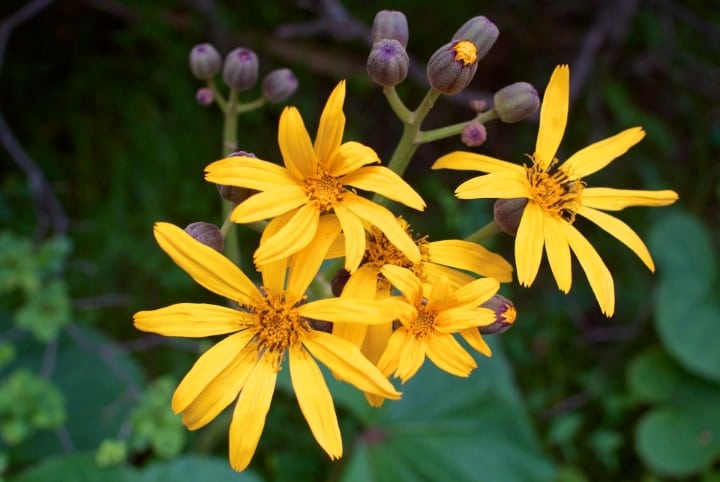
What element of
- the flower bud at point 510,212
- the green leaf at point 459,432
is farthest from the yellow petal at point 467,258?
the green leaf at point 459,432

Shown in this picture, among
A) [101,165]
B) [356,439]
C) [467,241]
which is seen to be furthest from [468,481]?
[101,165]

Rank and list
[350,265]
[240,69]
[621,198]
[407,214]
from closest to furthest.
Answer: [350,265]
[621,198]
[240,69]
[407,214]

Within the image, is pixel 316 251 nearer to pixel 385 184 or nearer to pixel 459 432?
pixel 385 184

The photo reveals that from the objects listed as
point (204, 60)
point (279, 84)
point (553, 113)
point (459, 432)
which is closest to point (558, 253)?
point (553, 113)

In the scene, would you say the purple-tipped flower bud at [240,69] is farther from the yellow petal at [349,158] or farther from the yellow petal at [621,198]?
the yellow petal at [621,198]

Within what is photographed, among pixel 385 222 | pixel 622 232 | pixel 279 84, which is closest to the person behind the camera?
pixel 385 222

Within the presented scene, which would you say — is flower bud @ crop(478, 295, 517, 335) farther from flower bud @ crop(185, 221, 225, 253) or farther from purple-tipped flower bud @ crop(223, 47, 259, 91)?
purple-tipped flower bud @ crop(223, 47, 259, 91)
